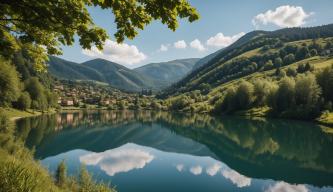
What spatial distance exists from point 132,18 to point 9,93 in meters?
96.1

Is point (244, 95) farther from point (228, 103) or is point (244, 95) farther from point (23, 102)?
point (23, 102)

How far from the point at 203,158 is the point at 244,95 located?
9729 centimetres

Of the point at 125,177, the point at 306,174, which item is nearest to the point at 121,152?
the point at 125,177

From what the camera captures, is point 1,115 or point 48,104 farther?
point 48,104

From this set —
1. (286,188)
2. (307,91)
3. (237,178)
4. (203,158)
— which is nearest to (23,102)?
(203,158)

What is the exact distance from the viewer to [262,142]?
246ft

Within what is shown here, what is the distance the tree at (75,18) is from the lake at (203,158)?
22999mm

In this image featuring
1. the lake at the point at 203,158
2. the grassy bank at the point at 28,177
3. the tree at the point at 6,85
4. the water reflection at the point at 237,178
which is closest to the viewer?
the grassy bank at the point at 28,177

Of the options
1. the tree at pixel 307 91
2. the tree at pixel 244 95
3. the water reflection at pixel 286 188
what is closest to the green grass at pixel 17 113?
the water reflection at pixel 286 188

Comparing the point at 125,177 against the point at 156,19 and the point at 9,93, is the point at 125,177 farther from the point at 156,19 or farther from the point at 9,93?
the point at 9,93

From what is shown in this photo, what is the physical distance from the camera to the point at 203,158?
60.9 m

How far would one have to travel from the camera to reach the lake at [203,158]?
39906 mm

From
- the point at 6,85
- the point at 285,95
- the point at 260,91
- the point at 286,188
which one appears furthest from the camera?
the point at 260,91

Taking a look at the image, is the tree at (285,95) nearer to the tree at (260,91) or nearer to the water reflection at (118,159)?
the tree at (260,91)
